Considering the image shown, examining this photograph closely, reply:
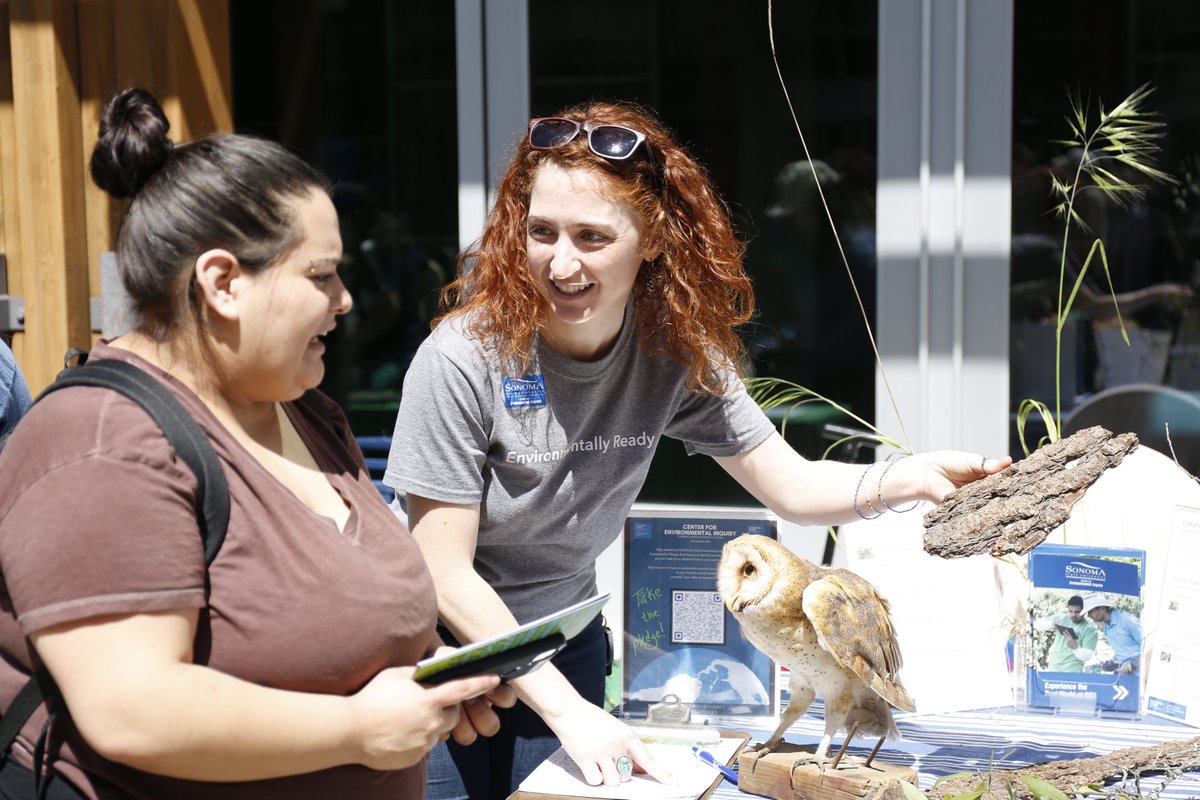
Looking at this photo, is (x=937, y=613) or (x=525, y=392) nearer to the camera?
(x=525, y=392)

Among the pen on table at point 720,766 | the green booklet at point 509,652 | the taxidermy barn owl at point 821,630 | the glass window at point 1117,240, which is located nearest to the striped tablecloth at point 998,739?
the pen on table at point 720,766

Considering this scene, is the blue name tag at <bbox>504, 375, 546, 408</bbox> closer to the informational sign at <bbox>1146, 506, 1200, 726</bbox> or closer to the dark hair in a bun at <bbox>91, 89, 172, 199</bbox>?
the dark hair in a bun at <bbox>91, 89, 172, 199</bbox>

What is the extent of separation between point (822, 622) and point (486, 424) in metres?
0.55

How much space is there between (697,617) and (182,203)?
1.19 metres

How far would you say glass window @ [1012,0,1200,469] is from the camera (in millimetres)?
3525

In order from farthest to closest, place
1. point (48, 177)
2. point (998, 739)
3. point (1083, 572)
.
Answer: point (48, 177) → point (1083, 572) → point (998, 739)

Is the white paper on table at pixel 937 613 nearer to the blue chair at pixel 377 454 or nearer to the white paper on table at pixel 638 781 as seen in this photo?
the white paper on table at pixel 638 781

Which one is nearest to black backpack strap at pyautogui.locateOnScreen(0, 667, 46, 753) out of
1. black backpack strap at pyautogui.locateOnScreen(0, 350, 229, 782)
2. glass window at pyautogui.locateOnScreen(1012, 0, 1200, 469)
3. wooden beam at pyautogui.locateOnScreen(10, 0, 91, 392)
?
black backpack strap at pyautogui.locateOnScreen(0, 350, 229, 782)

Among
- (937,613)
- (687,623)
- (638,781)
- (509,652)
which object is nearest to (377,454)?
(687,623)

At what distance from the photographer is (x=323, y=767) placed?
110 cm

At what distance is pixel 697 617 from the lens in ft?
6.61

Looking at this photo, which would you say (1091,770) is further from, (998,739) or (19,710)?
(19,710)

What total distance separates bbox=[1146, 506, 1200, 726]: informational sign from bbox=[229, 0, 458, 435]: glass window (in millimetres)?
2628

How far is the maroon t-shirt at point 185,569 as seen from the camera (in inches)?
38.4
